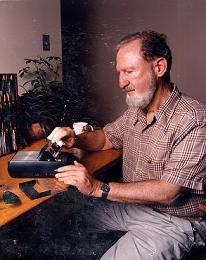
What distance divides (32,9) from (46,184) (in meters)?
1.56

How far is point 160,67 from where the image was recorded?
1.44 meters

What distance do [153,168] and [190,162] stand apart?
0.70ft

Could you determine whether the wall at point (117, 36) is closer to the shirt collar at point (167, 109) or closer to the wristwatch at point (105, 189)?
Answer: the shirt collar at point (167, 109)

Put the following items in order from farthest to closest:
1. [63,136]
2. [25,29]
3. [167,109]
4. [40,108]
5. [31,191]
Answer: [25,29], [40,108], [63,136], [167,109], [31,191]

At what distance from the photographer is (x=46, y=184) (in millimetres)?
1255

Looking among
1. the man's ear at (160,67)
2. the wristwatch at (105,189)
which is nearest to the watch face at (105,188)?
the wristwatch at (105,189)

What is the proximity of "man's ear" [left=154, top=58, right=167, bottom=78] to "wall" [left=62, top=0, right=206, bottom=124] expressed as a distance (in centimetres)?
146

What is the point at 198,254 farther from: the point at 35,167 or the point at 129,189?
the point at 35,167

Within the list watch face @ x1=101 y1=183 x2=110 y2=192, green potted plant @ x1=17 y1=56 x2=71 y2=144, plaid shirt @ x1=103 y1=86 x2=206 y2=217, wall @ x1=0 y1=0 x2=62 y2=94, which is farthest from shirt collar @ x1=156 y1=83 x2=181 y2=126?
wall @ x1=0 y1=0 x2=62 y2=94

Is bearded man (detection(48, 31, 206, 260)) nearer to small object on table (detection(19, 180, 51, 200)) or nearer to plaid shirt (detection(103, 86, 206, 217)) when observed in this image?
plaid shirt (detection(103, 86, 206, 217))

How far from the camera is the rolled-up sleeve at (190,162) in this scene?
1229mm

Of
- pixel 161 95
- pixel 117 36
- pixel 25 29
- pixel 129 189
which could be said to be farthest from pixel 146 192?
pixel 117 36

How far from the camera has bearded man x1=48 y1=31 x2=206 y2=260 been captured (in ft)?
4.06

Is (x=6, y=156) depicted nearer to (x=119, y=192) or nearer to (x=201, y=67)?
(x=119, y=192)
